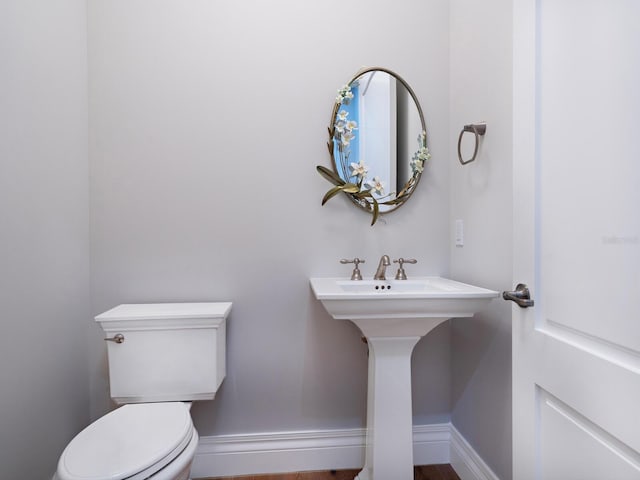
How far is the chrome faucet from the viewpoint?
1489 mm

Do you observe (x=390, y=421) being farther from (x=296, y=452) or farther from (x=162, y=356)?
(x=162, y=356)

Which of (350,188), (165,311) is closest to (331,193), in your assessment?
(350,188)

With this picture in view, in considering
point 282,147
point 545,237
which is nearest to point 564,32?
point 545,237

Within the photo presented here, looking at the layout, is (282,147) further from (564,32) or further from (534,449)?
(534,449)

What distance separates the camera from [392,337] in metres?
1.25

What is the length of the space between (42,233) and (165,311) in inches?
20.9

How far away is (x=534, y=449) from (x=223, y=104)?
66.5 inches

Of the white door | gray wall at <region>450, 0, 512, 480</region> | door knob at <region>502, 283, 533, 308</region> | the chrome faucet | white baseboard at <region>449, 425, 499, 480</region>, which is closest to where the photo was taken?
the white door

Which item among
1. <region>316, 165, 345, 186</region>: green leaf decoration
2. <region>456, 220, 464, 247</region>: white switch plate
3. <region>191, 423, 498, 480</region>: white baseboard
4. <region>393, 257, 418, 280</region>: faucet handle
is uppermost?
<region>316, 165, 345, 186</region>: green leaf decoration

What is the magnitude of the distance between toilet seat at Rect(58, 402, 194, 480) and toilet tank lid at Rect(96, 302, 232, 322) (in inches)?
12.8

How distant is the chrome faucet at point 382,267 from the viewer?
58.6 inches

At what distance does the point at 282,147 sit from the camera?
1560 millimetres

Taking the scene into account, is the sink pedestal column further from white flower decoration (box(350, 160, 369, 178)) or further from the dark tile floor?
white flower decoration (box(350, 160, 369, 178))

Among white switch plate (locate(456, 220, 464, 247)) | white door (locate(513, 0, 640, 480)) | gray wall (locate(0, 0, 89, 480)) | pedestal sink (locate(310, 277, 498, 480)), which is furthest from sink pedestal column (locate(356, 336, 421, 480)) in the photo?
gray wall (locate(0, 0, 89, 480))
